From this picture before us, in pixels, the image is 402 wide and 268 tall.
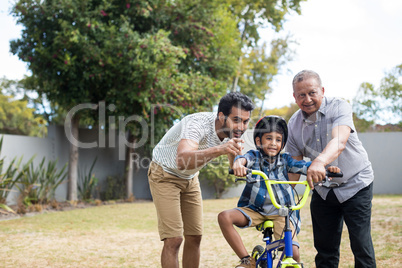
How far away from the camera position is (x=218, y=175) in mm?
14367

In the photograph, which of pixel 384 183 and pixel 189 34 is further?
pixel 384 183

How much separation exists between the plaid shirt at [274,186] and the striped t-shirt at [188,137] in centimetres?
46

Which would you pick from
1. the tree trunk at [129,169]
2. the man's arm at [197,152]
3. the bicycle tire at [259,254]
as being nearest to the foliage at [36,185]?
the tree trunk at [129,169]

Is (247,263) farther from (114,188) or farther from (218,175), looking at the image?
→ (114,188)

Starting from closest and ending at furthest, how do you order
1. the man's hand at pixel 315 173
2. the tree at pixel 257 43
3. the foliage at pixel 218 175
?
the man's hand at pixel 315 173
the foliage at pixel 218 175
the tree at pixel 257 43

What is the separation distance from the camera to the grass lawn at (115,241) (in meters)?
5.91

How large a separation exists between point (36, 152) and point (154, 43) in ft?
15.5

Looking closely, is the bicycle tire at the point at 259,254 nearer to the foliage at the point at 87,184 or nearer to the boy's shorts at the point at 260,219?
the boy's shorts at the point at 260,219

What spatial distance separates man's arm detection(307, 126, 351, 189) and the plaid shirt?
0.60 feet

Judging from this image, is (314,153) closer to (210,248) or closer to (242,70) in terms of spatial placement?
(210,248)

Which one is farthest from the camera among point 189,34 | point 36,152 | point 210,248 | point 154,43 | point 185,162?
point 189,34

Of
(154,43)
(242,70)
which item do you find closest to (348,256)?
(154,43)

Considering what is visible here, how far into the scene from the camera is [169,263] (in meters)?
3.71

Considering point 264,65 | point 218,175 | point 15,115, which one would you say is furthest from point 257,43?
point 15,115
